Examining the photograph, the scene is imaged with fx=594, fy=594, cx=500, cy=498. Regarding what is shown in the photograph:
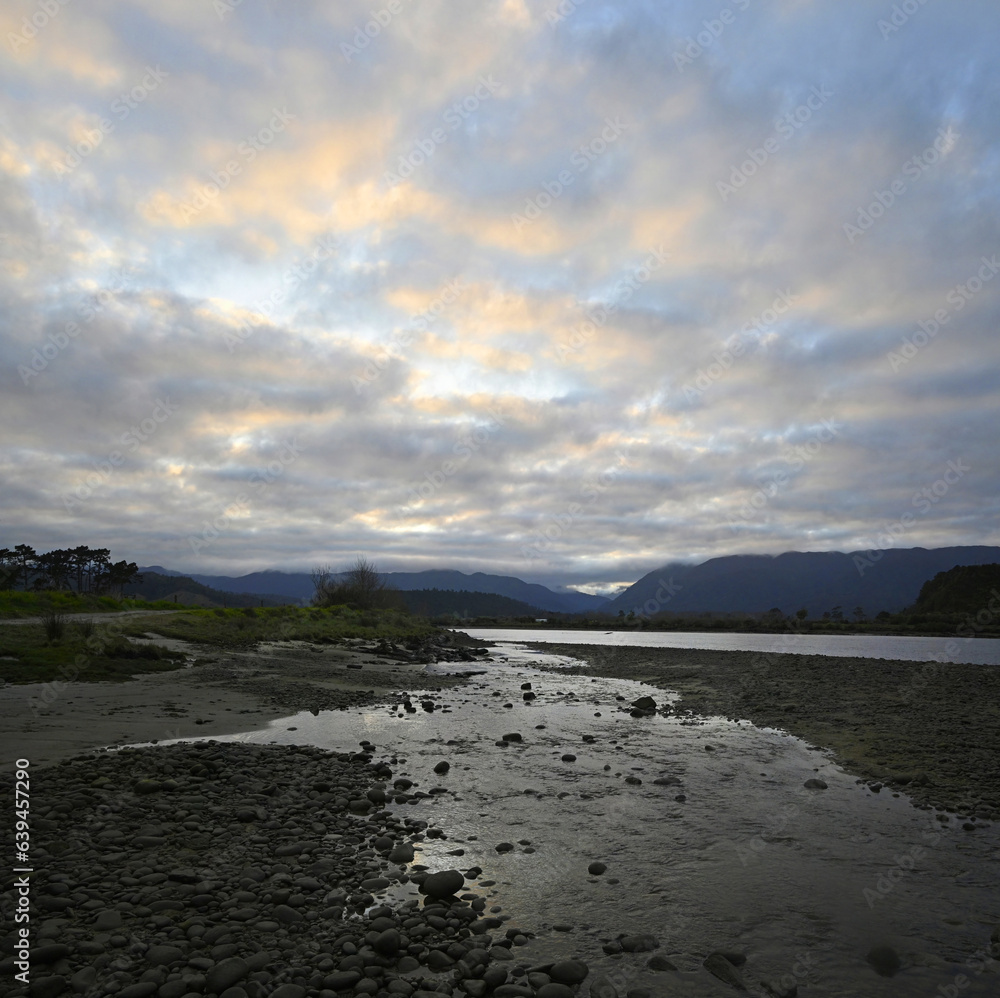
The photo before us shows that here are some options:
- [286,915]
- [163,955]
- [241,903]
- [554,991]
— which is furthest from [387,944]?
[163,955]

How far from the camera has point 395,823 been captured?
9633mm

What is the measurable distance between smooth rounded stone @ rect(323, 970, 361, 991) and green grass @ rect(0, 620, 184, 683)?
19045 millimetres

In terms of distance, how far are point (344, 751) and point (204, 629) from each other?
4128cm

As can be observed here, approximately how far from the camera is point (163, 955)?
548 centimetres

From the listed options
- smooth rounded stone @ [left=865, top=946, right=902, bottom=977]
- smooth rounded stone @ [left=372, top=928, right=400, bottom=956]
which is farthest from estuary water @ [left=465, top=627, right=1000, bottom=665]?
smooth rounded stone @ [left=372, top=928, right=400, bottom=956]

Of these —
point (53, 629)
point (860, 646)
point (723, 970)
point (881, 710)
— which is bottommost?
point (860, 646)

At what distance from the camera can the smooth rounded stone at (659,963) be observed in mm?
5988

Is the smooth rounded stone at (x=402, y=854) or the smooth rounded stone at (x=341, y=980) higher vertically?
the smooth rounded stone at (x=341, y=980)

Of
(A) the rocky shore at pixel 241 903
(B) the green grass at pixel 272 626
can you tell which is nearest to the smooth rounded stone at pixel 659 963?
(A) the rocky shore at pixel 241 903

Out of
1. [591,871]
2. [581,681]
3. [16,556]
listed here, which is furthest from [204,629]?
[16,556]

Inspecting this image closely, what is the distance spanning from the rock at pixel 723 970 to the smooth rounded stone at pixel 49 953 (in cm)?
610

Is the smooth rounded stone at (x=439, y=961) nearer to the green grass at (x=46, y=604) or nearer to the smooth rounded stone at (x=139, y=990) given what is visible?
the smooth rounded stone at (x=139, y=990)

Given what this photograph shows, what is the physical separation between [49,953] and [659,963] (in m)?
5.73

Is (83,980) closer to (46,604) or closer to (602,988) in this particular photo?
(602,988)
